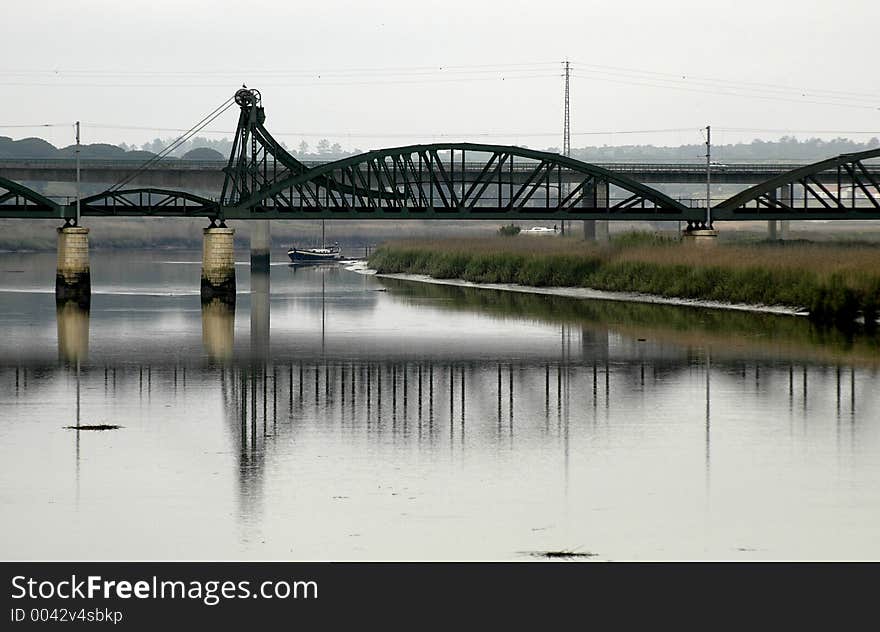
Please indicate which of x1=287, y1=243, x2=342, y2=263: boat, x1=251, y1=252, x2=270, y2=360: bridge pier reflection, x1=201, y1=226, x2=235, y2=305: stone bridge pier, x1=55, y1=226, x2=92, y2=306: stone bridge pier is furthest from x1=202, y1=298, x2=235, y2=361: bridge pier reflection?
x1=287, y1=243, x2=342, y2=263: boat

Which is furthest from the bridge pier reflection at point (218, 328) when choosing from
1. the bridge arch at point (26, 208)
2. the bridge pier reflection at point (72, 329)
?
the bridge arch at point (26, 208)

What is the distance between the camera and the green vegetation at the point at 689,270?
64.2 metres

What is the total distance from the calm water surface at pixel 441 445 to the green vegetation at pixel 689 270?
869 cm

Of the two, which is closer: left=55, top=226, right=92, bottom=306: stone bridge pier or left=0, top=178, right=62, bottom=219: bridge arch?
left=55, top=226, right=92, bottom=306: stone bridge pier

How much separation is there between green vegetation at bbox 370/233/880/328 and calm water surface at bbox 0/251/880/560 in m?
8.69

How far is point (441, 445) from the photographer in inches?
1128

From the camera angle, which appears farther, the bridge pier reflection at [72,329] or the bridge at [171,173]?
the bridge at [171,173]

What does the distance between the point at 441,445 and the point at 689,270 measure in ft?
177

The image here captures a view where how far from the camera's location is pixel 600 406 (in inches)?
1369

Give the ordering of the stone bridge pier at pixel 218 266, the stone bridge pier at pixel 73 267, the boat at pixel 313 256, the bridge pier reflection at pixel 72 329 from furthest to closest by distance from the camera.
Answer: the boat at pixel 313 256 → the stone bridge pier at pixel 218 266 → the stone bridge pier at pixel 73 267 → the bridge pier reflection at pixel 72 329

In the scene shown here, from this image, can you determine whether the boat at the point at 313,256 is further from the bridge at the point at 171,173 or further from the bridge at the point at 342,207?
the bridge at the point at 342,207

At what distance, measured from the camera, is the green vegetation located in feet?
211

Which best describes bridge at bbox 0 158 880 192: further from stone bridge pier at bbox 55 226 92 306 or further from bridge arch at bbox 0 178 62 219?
stone bridge pier at bbox 55 226 92 306
